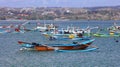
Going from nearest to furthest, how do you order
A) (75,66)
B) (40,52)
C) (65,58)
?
(75,66) < (65,58) < (40,52)

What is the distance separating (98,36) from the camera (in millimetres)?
88125

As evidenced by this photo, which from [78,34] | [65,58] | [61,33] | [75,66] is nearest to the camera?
[75,66]

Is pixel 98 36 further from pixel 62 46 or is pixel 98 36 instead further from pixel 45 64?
pixel 45 64

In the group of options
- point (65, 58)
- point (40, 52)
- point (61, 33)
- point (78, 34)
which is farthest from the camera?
point (61, 33)

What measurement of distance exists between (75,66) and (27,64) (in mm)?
4529

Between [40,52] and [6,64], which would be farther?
[40,52]

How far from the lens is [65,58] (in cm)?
4559

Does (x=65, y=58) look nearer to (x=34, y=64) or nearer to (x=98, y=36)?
(x=34, y=64)

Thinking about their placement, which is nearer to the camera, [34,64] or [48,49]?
[34,64]

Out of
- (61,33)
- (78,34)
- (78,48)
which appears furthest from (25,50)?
(61,33)

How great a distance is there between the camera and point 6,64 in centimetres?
4056

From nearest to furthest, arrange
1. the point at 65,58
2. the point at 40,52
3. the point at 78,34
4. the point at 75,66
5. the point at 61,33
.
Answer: the point at 75,66 → the point at 65,58 → the point at 40,52 → the point at 78,34 → the point at 61,33

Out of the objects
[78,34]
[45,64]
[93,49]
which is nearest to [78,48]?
[93,49]

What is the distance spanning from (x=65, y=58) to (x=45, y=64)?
5.34 m
